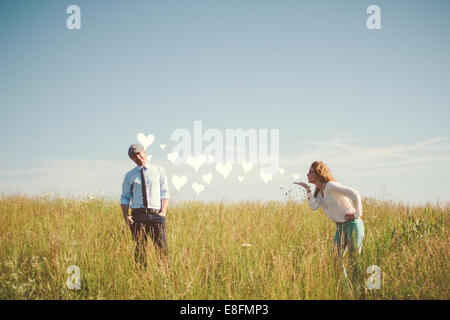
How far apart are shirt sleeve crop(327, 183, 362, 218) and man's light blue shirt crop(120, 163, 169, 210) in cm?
260

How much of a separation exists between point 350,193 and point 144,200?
306cm

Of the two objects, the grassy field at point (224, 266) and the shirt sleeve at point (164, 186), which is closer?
the grassy field at point (224, 266)

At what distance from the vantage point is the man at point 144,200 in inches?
177

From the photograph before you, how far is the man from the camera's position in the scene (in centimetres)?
450

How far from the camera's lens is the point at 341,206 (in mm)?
4062

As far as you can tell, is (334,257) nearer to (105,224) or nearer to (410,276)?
(410,276)

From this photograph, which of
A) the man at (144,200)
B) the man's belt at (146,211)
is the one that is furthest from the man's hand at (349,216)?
the man's belt at (146,211)

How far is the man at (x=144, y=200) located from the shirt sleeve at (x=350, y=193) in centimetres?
260

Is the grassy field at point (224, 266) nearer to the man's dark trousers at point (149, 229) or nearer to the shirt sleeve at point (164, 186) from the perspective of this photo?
the man's dark trousers at point (149, 229)

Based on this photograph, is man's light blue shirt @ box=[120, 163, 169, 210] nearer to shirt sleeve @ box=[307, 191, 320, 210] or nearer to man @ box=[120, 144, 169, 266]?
man @ box=[120, 144, 169, 266]

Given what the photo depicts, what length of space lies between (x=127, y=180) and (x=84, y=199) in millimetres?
5237

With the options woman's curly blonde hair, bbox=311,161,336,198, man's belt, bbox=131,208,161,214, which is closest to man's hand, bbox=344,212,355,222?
woman's curly blonde hair, bbox=311,161,336,198
